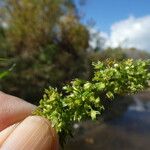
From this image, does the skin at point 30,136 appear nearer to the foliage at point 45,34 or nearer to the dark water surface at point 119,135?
the dark water surface at point 119,135

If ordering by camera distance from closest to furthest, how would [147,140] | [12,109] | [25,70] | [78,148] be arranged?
[12,109] < [78,148] < [147,140] < [25,70]

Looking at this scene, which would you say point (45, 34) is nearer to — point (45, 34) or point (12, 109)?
point (45, 34)

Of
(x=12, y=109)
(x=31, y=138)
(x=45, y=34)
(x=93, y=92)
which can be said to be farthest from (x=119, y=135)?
(x=93, y=92)

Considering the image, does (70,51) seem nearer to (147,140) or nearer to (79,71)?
(79,71)

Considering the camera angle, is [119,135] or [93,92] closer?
[93,92]

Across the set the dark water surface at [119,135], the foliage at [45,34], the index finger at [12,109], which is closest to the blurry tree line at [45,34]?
the foliage at [45,34]

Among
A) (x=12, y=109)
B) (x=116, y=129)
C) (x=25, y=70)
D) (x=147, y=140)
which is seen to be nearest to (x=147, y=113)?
(x=116, y=129)
